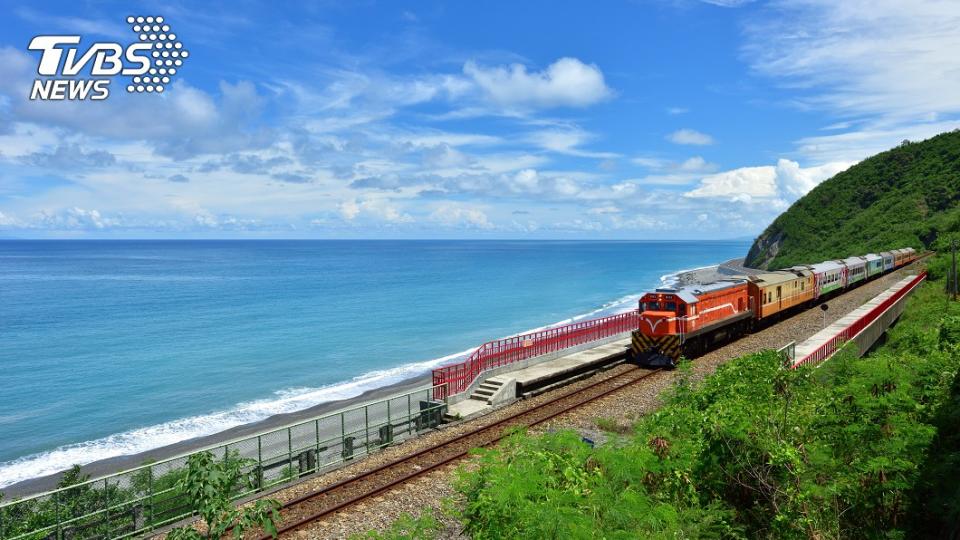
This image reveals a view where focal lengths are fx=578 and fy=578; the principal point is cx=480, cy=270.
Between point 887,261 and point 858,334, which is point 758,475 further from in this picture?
point 887,261

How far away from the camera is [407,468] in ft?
50.2

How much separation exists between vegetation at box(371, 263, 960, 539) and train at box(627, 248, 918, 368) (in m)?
13.8

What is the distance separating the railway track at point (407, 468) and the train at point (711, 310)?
15.2ft

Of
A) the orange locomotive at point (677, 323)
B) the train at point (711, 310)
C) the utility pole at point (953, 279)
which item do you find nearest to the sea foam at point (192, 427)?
the orange locomotive at point (677, 323)

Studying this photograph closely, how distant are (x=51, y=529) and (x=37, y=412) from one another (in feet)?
99.9

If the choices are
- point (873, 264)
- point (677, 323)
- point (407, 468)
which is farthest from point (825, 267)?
point (407, 468)

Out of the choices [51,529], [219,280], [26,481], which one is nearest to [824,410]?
[51,529]

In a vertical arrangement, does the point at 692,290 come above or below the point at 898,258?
below

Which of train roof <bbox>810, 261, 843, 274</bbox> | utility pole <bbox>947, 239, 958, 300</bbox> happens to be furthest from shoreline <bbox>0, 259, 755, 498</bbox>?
utility pole <bbox>947, 239, 958, 300</bbox>

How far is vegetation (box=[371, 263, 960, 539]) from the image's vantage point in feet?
23.6

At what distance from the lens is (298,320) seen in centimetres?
6844

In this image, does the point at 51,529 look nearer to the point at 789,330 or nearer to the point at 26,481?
the point at 26,481

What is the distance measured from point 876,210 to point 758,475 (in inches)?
4241

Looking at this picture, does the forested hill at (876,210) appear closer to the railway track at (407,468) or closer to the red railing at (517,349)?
the red railing at (517,349)
